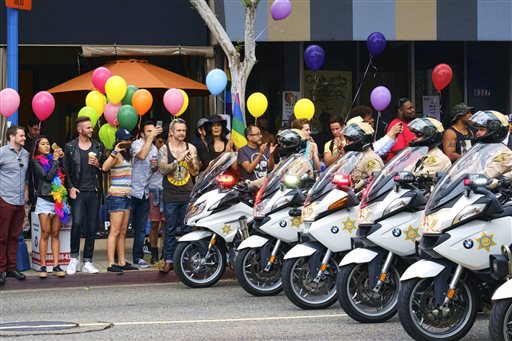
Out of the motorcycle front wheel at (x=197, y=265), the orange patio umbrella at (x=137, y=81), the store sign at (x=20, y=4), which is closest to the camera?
the motorcycle front wheel at (x=197, y=265)

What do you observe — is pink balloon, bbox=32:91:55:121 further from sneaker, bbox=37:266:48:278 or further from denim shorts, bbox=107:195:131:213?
sneaker, bbox=37:266:48:278

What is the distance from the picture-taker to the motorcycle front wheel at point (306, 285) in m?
11.7

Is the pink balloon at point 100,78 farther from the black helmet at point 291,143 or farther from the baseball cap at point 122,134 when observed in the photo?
the black helmet at point 291,143

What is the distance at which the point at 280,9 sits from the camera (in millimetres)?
16891

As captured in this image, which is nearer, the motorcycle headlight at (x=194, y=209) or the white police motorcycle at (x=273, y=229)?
the white police motorcycle at (x=273, y=229)

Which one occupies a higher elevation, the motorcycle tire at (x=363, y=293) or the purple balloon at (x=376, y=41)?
the purple balloon at (x=376, y=41)

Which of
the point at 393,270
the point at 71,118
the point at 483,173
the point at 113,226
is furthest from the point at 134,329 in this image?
the point at 71,118

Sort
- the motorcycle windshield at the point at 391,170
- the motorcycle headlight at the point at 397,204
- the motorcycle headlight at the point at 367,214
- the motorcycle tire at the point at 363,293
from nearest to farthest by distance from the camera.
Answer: the motorcycle headlight at the point at 397,204 < the motorcycle tire at the point at 363,293 < the motorcycle headlight at the point at 367,214 < the motorcycle windshield at the point at 391,170

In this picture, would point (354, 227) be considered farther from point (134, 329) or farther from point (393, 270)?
point (134, 329)

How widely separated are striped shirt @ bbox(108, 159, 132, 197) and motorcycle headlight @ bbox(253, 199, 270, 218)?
2.51 m

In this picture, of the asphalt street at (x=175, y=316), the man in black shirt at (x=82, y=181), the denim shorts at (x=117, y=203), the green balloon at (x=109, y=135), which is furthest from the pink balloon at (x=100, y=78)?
the asphalt street at (x=175, y=316)

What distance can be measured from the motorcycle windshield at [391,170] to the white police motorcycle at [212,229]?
304cm

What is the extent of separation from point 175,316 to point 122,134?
4.00 meters

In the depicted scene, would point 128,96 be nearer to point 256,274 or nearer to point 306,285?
point 256,274
